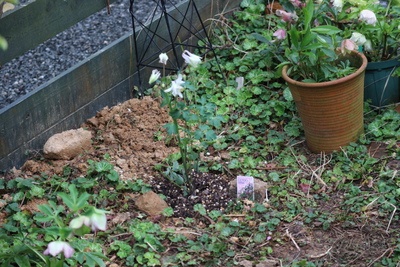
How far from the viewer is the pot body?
391 centimetres

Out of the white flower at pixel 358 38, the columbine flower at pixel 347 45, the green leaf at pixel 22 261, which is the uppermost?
the columbine flower at pixel 347 45

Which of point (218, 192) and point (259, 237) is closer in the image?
point (259, 237)

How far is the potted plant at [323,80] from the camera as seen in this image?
134 inches

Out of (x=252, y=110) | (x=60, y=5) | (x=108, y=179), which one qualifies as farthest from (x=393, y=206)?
(x=60, y=5)

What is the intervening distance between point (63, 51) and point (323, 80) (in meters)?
2.44

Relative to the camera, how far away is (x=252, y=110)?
4078mm

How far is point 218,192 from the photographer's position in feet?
10.9

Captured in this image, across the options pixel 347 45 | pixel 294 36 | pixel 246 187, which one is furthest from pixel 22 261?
pixel 347 45

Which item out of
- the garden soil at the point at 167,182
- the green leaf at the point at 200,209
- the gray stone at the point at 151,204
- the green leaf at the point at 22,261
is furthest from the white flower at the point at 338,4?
the green leaf at the point at 22,261

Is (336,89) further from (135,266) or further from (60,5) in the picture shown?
(60,5)

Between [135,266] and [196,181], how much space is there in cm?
76

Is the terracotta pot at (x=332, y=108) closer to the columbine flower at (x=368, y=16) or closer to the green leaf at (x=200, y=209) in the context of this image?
the columbine flower at (x=368, y=16)

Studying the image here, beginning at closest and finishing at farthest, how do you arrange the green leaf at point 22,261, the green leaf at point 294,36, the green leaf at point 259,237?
the green leaf at point 22,261, the green leaf at point 259,237, the green leaf at point 294,36

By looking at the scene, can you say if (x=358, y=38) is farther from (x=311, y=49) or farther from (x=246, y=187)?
(x=246, y=187)
